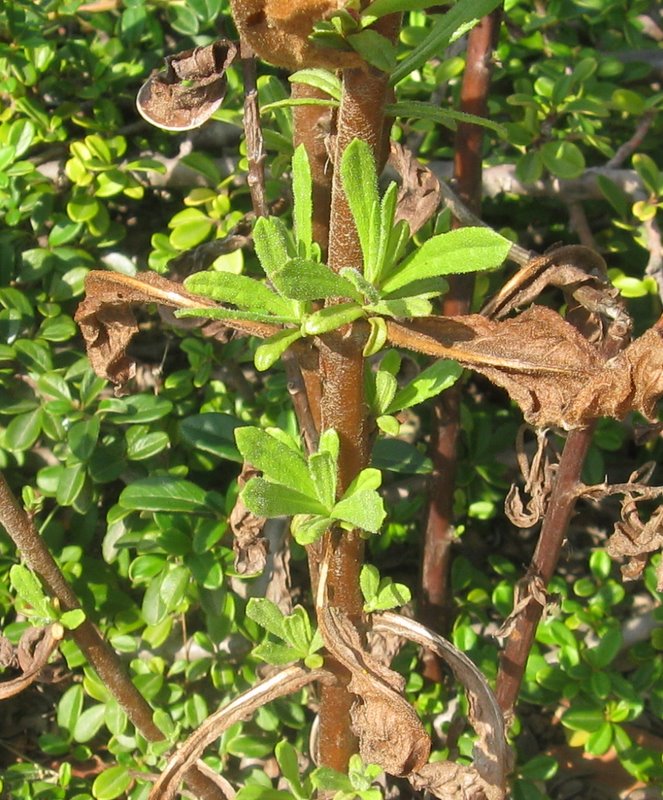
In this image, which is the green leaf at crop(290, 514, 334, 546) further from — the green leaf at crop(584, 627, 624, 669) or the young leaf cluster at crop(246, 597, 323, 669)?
the green leaf at crop(584, 627, 624, 669)

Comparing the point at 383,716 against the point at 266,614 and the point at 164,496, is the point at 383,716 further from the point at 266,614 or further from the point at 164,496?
the point at 164,496

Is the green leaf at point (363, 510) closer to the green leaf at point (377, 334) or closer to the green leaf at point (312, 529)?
the green leaf at point (312, 529)

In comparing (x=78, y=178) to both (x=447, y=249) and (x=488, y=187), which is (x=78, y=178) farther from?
(x=447, y=249)

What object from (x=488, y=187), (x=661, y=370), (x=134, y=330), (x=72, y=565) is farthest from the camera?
(x=488, y=187)

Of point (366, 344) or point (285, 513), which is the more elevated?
point (366, 344)

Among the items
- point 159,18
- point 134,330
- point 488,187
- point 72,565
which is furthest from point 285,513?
point 159,18

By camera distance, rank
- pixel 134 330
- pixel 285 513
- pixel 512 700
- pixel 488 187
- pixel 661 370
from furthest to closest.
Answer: pixel 488 187
pixel 512 700
pixel 134 330
pixel 285 513
pixel 661 370

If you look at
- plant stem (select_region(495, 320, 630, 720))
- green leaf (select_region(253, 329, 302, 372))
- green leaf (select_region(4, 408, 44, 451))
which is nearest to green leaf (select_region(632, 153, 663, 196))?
plant stem (select_region(495, 320, 630, 720))

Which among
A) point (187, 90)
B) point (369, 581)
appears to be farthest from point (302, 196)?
point (369, 581)
